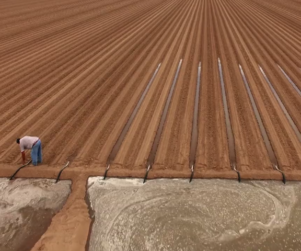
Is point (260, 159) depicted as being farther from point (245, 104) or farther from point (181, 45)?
point (181, 45)

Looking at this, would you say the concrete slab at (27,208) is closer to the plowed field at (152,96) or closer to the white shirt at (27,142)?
the plowed field at (152,96)

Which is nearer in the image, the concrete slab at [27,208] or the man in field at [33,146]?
the concrete slab at [27,208]

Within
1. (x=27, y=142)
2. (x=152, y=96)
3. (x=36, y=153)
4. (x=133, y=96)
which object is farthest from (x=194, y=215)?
(x=133, y=96)

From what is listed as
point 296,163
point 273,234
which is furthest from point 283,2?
point 273,234

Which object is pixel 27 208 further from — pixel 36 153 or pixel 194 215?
pixel 194 215

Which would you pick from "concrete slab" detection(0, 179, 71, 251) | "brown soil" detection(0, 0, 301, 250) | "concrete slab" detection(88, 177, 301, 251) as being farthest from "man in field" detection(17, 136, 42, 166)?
"concrete slab" detection(88, 177, 301, 251)

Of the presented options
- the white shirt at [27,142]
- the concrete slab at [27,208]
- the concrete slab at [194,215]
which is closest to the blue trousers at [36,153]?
the white shirt at [27,142]

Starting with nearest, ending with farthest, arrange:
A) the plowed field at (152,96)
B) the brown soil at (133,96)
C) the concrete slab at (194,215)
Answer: the concrete slab at (194,215), the brown soil at (133,96), the plowed field at (152,96)
